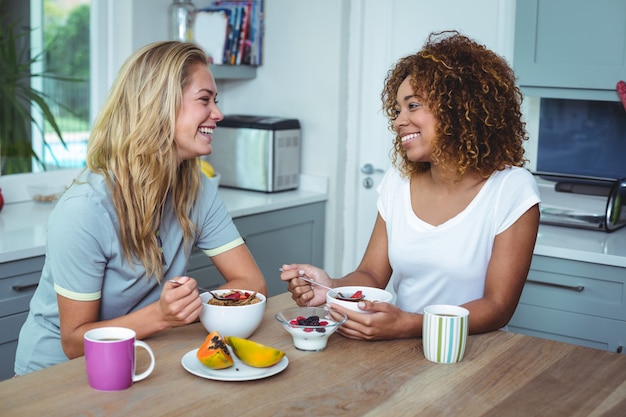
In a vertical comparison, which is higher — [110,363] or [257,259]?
[110,363]

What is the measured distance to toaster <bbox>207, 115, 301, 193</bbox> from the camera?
11.7 ft

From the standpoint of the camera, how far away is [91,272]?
1.64m

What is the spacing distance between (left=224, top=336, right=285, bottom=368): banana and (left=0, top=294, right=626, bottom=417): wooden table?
30mm

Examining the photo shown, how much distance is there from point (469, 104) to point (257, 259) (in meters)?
1.59

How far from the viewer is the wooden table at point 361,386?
51.2 inches

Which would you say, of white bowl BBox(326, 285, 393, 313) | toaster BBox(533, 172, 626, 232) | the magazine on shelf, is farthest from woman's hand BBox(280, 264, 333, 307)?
the magazine on shelf

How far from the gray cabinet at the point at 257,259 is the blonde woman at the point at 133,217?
633 mm

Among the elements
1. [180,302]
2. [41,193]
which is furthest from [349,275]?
[41,193]

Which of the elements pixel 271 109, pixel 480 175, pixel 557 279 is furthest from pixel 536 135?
pixel 480 175

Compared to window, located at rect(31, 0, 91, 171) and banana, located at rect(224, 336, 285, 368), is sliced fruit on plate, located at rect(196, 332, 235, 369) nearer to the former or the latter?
banana, located at rect(224, 336, 285, 368)

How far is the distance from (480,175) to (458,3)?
154cm

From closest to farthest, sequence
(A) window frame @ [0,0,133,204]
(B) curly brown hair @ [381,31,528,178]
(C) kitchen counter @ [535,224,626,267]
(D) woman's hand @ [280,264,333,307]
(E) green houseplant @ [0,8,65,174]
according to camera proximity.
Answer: (D) woman's hand @ [280,264,333,307]
(B) curly brown hair @ [381,31,528,178]
(C) kitchen counter @ [535,224,626,267]
(E) green houseplant @ [0,8,65,174]
(A) window frame @ [0,0,133,204]

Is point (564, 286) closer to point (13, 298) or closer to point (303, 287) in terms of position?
point (303, 287)

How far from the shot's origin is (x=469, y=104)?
1.96 meters
